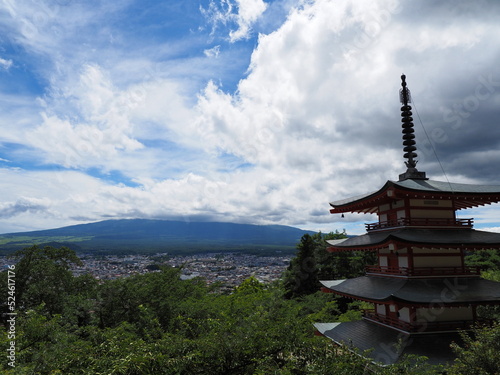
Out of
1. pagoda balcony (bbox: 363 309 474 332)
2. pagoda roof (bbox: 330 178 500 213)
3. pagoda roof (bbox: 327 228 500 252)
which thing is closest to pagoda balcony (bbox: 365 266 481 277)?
pagoda roof (bbox: 327 228 500 252)

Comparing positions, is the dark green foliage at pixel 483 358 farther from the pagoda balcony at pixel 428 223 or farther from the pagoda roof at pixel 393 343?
the pagoda balcony at pixel 428 223

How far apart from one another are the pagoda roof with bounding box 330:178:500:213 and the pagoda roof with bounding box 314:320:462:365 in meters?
5.47

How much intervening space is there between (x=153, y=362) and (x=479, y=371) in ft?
28.5

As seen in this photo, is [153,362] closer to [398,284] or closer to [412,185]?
[398,284]

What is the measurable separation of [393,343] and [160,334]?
12.0 m

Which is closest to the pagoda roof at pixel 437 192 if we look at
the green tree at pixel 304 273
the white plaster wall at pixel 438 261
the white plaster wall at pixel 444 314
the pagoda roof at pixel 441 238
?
the pagoda roof at pixel 441 238

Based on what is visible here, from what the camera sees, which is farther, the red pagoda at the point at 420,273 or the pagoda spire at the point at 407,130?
the pagoda spire at the point at 407,130

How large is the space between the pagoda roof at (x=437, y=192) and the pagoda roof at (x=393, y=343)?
17.9 ft

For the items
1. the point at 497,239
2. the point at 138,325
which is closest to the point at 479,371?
the point at 497,239

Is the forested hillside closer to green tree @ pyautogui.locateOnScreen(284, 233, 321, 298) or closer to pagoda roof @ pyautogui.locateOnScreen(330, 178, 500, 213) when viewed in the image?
pagoda roof @ pyautogui.locateOnScreen(330, 178, 500, 213)

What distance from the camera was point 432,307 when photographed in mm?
11078

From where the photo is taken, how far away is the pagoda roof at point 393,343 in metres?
10.2

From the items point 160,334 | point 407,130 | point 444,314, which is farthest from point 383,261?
point 160,334

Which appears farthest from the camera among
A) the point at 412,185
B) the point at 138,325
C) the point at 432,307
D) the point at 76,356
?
the point at 138,325
